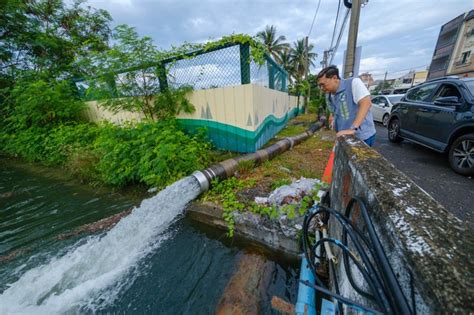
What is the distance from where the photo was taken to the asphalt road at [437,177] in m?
2.67

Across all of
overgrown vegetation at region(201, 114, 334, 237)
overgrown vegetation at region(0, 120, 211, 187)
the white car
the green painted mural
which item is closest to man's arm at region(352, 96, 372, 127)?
overgrown vegetation at region(201, 114, 334, 237)

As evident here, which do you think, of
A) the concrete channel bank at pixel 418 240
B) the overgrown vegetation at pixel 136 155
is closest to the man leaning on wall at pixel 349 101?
the concrete channel bank at pixel 418 240

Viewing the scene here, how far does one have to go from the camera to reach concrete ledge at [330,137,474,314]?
0.58m

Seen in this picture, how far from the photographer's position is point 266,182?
353 centimetres

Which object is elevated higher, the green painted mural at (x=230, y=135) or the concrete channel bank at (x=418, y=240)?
the concrete channel bank at (x=418, y=240)

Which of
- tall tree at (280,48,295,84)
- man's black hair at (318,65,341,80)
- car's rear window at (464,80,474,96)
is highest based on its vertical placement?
tall tree at (280,48,295,84)

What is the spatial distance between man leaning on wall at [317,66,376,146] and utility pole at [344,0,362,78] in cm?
463

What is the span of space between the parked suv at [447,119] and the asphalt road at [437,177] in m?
0.32

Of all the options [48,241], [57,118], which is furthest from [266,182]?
[57,118]

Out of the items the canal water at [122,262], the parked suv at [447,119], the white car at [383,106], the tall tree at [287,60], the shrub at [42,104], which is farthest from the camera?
the tall tree at [287,60]

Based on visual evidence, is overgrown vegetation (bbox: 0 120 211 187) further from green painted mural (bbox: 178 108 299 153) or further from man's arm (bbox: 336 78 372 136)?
man's arm (bbox: 336 78 372 136)

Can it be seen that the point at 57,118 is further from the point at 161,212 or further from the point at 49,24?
the point at 161,212

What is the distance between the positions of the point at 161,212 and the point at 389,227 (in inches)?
118

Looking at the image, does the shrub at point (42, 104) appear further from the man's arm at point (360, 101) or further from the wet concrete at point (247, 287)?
the man's arm at point (360, 101)
